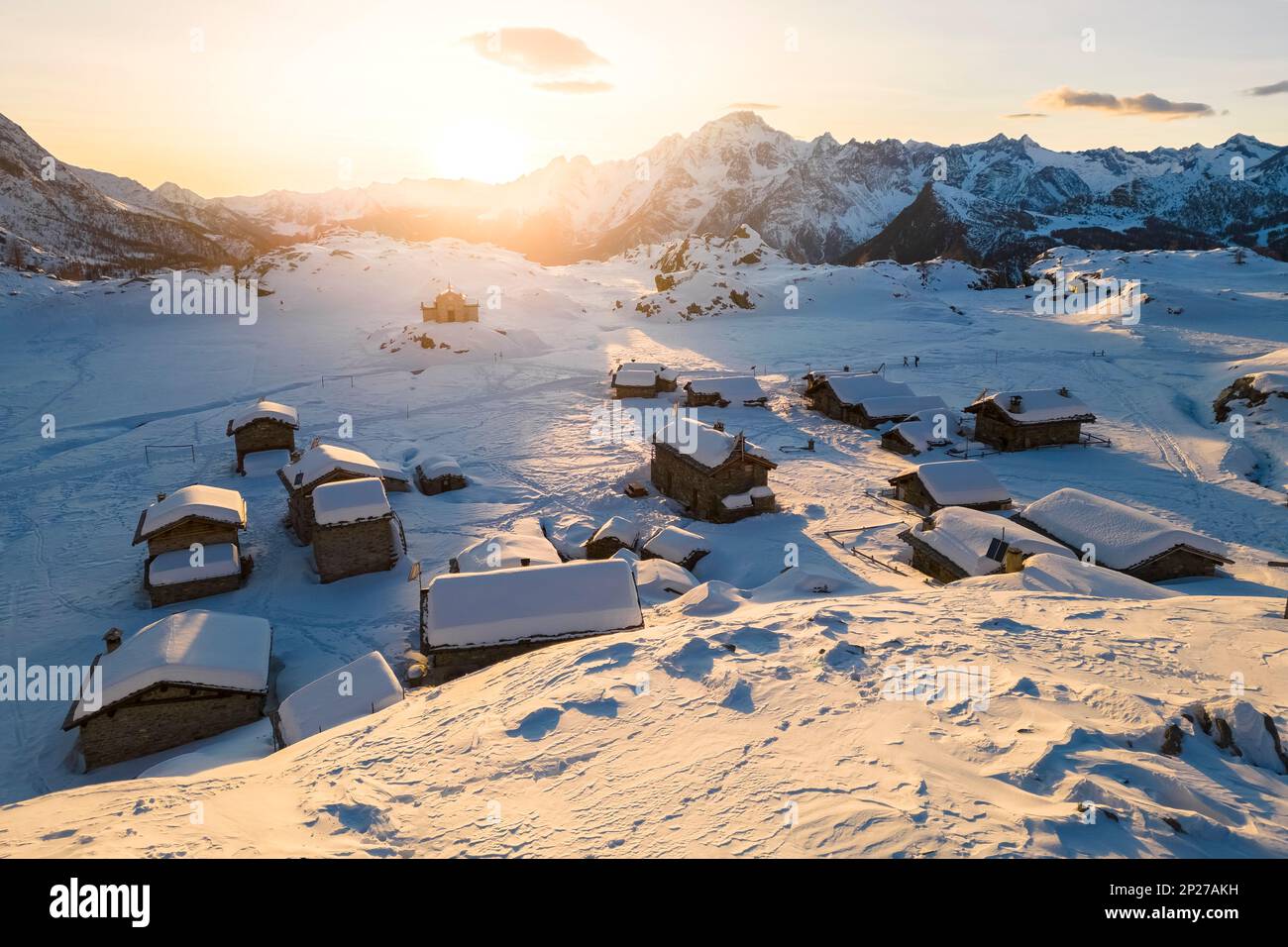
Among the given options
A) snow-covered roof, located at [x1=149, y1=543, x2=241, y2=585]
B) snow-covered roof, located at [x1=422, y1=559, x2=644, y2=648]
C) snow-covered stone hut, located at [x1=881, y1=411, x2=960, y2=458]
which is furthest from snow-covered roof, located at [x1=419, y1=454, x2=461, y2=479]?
snow-covered stone hut, located at [x1=881, y1=411, x2=960, y2=458]

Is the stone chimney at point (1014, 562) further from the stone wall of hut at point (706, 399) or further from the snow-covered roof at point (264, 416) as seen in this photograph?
the snow-covered roof at point (264, 416)

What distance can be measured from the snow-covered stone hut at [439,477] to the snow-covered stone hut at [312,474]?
12.6 ft

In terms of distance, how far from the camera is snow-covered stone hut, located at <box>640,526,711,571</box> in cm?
2991

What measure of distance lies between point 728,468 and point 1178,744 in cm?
2429

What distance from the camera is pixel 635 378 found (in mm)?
60750

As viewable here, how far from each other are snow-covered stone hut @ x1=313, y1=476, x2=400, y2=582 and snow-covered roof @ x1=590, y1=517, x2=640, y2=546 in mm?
8901

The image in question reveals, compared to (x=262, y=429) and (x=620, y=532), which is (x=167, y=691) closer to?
(x=620, y=532)

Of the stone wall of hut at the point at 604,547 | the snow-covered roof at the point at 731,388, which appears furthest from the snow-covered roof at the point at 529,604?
the snow-covered roof at the point at 731,388

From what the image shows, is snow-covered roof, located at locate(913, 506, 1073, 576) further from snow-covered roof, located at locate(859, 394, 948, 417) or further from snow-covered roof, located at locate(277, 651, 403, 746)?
snow-covered roof, located at locate(859, 394, 948, 417)

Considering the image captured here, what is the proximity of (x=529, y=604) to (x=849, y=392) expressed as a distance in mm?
37782

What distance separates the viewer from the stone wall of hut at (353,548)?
28312 mm

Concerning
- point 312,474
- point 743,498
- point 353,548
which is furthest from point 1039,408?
point 312,474

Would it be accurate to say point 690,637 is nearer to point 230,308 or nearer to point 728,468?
point 728,468
